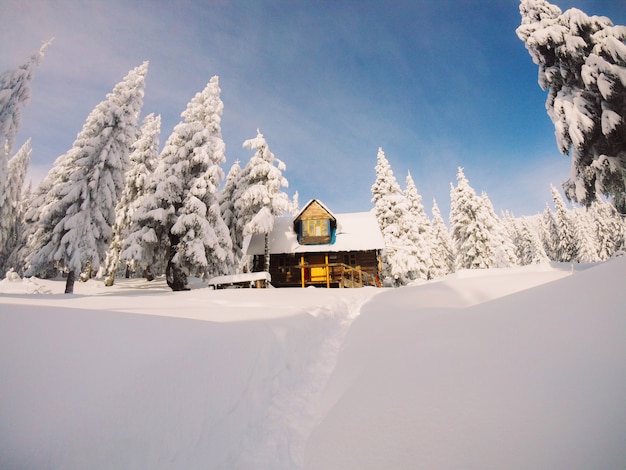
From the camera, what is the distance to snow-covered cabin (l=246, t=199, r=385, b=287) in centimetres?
2311

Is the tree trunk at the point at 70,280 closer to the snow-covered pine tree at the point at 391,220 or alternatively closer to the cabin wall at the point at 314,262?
the cabin wall at the point at 314,262

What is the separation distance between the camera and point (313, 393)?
4.13 metres

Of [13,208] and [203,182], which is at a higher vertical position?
[13,208]

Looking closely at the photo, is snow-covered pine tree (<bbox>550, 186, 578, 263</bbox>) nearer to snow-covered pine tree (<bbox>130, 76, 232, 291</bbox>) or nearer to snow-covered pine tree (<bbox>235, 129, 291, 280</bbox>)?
snow-covered pine tree (<bbox>235, 129, 291, 280</bbox>)

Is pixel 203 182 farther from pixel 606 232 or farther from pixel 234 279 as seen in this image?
pixel 606 232

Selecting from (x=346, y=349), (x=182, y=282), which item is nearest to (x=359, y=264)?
(x=182, y=282)

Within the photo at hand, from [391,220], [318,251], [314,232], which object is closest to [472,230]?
[391,220]

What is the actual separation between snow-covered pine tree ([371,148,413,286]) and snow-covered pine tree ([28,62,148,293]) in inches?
879

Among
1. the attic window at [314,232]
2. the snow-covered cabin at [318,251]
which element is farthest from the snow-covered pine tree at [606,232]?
the attic window at [314,232]

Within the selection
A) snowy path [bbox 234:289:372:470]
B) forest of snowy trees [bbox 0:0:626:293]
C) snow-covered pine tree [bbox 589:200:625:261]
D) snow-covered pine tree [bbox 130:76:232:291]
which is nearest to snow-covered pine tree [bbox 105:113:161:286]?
forest of snowy trees [bbox 0:0:626:293]

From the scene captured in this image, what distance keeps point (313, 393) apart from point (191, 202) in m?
15.7

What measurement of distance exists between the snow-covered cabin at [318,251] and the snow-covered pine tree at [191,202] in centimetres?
578

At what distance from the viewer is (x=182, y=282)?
17219 mm

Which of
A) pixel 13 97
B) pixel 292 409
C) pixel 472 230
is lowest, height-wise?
pixel 292 409
